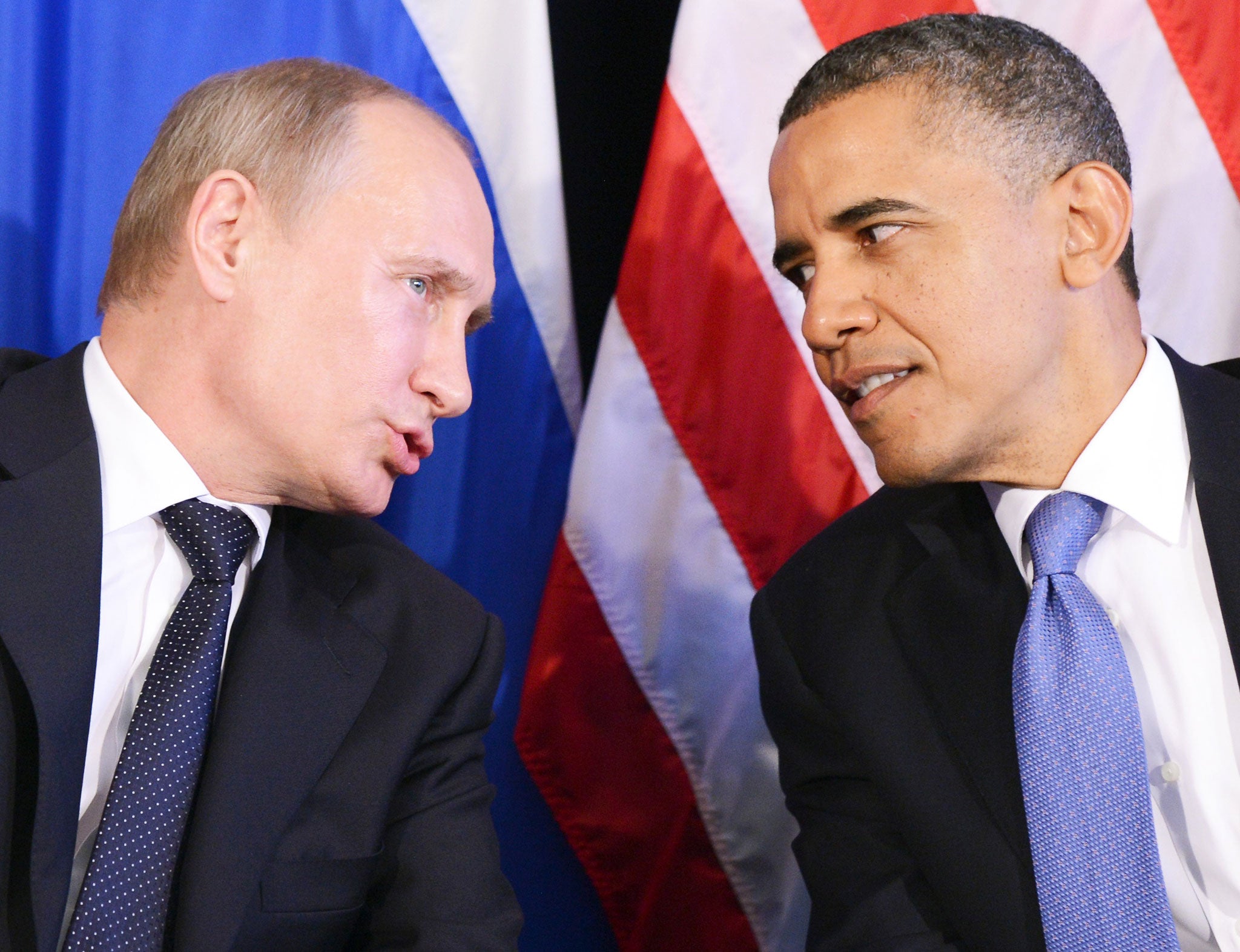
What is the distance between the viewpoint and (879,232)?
1.52m

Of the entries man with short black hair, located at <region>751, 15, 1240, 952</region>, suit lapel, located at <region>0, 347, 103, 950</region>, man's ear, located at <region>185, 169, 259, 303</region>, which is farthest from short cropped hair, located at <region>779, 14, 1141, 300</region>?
suit lapel, located at <region>0, 347, 103, 950</region>

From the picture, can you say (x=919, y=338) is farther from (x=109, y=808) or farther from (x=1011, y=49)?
(x=109, y=808)

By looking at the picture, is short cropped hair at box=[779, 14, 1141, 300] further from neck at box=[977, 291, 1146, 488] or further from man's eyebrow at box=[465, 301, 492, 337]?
man's eyebrow at box=[465, 301, 492, 337]

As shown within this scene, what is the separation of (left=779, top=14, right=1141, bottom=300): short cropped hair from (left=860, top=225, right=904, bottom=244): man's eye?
16cm

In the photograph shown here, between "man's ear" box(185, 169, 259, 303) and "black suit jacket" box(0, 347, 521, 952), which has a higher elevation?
"man's ear" box(185, 169, 259, 303)

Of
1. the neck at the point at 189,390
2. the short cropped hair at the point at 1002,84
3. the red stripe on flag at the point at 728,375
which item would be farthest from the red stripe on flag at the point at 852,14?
the neck at the point at 189,390

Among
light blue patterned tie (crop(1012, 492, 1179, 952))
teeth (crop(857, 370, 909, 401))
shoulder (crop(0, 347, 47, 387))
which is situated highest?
shoulder (crop(0, 347, 47, 387))

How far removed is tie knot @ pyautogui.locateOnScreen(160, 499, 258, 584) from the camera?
4.60 feet

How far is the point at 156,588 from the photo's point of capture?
55.4 inches

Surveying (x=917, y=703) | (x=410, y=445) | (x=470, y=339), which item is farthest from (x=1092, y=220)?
(x=470, y=339)

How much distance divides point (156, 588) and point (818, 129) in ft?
3.19

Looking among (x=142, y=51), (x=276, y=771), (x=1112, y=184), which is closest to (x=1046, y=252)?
(x=1112, y=184)

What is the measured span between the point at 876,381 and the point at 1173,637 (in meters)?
0.45

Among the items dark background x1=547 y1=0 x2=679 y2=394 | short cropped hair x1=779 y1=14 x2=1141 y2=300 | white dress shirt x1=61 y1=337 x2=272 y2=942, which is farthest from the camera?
dark background x1=547 y1=0 x2=679 y2=394
